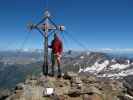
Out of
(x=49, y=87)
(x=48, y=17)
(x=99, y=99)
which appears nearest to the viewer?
(x=99, y=99)

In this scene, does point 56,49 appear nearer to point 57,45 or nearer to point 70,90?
point 57,45

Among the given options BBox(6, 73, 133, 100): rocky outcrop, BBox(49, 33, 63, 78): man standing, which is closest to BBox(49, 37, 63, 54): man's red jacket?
BBox(49, 33, 63, 78): man standing

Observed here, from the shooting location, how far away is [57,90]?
81.6 ft

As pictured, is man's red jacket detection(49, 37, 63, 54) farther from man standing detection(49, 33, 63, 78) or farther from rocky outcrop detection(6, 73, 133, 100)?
rocky outcrop detection(6, 73, 133, 100)

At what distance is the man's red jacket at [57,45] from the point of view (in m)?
28.9

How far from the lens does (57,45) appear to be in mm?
28953

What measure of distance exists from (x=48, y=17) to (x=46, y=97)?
8707mm

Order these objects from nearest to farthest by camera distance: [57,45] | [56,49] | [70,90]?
[70,90]
[57,45]
[56,49]

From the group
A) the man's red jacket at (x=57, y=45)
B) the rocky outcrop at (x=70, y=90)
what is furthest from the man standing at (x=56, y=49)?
the rocky outcrop at (x=70, y=90)

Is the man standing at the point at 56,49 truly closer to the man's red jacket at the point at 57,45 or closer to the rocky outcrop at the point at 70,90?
the man's red jacket at the point at 57,45

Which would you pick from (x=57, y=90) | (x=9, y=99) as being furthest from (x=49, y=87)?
(x=9, y=99)

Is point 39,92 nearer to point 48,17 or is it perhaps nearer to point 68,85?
point 68,85

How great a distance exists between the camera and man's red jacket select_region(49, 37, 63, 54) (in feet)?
94.8

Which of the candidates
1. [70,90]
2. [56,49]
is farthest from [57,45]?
[70,90]
